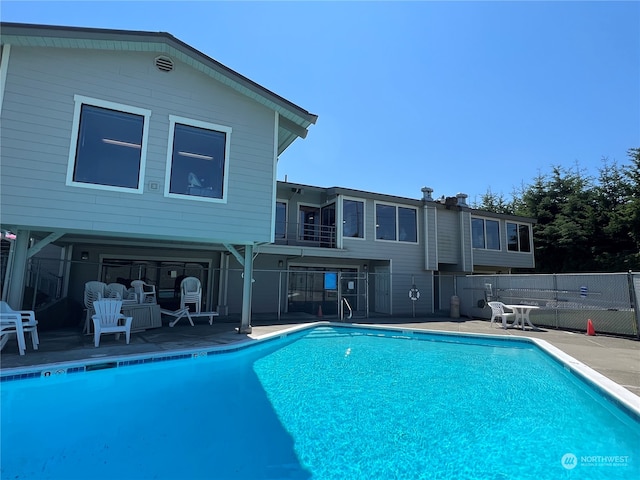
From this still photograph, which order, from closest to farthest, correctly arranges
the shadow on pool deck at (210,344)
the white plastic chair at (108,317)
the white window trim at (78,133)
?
the shadow on pool deck at (210,344) → the white window trim at (78,133) → the white plastic chair at (108,317)

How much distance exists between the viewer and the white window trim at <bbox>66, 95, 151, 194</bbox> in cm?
629

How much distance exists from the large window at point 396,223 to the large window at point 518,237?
6823 millimetres

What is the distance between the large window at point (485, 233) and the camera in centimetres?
1731

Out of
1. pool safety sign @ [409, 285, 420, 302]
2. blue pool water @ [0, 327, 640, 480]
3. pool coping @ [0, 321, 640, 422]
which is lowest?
blue pool water @ [0, 327, 640, 480]

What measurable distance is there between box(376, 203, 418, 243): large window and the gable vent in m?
9.62

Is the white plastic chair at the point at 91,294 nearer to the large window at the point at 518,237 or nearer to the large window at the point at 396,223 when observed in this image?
the large window at the point at 396,223

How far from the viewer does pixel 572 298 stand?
10859 millimetres

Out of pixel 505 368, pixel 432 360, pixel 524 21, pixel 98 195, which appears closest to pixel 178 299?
pixel 98 195

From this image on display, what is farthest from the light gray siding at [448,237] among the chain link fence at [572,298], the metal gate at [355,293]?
the metal gate at [355,293]

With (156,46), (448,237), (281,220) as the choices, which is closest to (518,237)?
(448,237)

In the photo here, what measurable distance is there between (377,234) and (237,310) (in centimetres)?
664

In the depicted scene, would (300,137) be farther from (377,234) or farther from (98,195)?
(377,234)

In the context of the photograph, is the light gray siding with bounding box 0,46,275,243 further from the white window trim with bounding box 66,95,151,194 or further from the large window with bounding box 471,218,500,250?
the large window with bounding box 471,218,500,250

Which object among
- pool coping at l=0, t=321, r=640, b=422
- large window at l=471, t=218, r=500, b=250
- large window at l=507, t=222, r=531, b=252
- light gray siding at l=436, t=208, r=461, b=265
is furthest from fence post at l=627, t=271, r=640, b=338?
large window at l=507, t=222, r=531, b=252
